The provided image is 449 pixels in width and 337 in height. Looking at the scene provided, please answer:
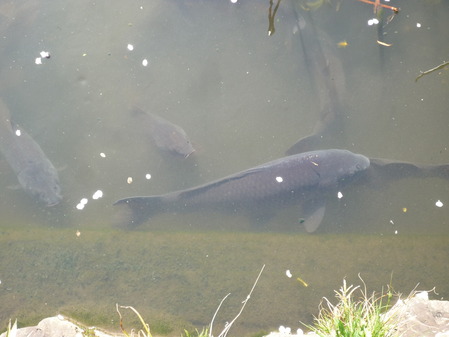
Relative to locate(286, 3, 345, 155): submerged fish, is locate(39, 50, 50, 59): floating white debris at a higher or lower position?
higher

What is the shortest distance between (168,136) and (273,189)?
1.35 metres

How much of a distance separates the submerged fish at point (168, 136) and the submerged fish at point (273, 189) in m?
0.49

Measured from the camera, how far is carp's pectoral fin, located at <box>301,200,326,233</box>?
15.4 feet

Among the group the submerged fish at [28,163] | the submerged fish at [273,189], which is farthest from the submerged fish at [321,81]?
the submerged fish at [28,163]

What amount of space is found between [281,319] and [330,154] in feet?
6.09

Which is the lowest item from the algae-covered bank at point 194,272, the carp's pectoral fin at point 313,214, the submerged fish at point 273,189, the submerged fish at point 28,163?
the algae-covered bank at point 194,272

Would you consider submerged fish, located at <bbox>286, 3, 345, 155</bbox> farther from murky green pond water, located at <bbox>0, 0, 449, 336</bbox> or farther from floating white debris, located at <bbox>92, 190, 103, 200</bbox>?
floating white debris, located at <bbox>92, 190, 103, 200</bbox>

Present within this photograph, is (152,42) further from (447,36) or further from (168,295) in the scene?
(447,36)

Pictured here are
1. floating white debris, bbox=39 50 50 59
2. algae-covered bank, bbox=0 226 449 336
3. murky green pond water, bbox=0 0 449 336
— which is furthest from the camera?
floating white debris, bbox=39 50 50 59

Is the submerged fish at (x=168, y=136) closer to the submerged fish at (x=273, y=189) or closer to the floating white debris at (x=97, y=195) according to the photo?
the submerged fish at (x=273, y=189)

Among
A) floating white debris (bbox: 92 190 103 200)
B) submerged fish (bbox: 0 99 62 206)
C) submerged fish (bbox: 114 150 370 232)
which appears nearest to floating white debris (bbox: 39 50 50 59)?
submerged fish (bbox: 0 99 62 206)

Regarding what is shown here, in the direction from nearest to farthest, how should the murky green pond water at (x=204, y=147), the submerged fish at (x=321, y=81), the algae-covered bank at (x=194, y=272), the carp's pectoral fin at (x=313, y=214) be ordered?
1. the algae-covered bank at (x=194, y=272)
2. the murky green pond water at (x=204, y=147)
3. the carp's pectoral fin at (x=313, y=214)
4. the submerged fish at (x=321, y=81)

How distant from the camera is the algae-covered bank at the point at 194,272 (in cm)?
424

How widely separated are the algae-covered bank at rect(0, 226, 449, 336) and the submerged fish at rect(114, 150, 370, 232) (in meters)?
0.32
